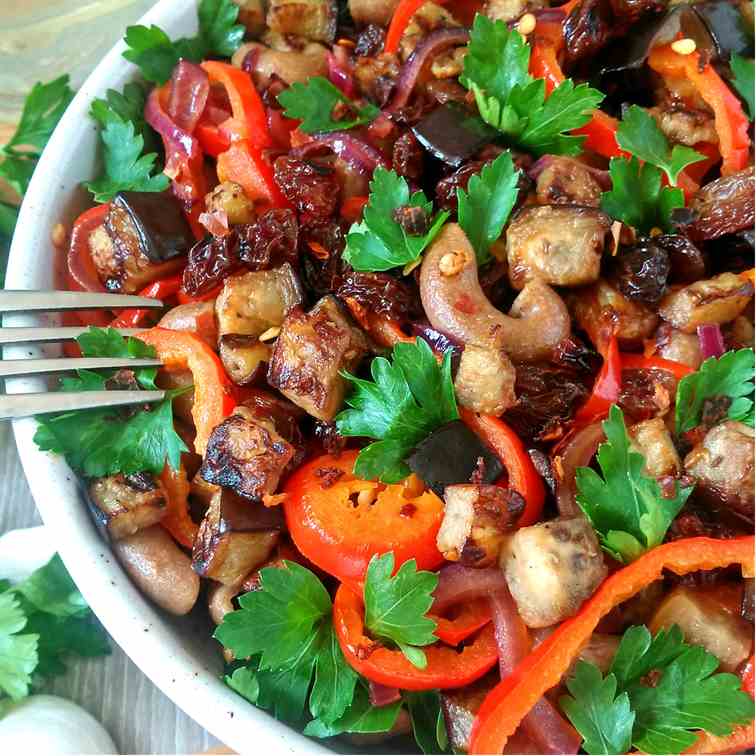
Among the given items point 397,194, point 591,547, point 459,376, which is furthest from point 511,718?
point 397,194

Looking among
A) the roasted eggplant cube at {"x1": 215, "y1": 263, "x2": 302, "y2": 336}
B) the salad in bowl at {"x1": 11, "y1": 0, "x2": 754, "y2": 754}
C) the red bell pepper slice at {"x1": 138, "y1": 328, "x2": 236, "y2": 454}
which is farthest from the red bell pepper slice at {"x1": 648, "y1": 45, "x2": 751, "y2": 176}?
the red bell pepper slice at {"x1": 138, "y1": 328, "x2": 236, "y2": 454}

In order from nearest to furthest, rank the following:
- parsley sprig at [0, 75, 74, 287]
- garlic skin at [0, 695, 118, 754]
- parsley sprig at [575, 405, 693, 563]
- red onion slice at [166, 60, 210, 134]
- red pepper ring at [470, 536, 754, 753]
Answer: red pepper ring at [470, 536, 754, 753], parsley sprig at [575, 405, 693, 563], garlic skin at [0, 695, 118, 754], red onion slice at [166, 60, 210, 134], parsley sprig at [0, 75, 74, 287]

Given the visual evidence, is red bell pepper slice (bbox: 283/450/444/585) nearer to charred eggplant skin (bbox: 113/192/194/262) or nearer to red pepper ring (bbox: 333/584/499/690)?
red pepper ring (bbox: 333/584/499/690)

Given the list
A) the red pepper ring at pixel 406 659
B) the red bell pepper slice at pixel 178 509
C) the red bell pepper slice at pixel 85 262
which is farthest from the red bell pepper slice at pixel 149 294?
the red pepper ring at pixel 406 659

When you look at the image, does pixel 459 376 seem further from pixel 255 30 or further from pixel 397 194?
pixel 255 30

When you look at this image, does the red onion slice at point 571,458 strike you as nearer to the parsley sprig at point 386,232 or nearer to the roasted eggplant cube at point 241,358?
the parsley sprig at point 386,232

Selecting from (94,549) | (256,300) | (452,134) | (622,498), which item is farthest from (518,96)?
(94,549)
